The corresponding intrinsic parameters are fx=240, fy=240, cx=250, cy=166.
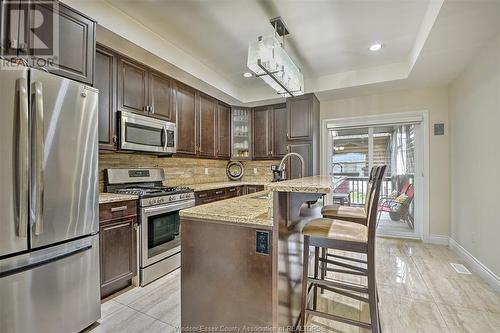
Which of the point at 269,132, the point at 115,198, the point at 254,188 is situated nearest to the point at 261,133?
the point at 269,132

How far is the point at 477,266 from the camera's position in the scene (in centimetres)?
273

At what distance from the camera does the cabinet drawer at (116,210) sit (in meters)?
2.13

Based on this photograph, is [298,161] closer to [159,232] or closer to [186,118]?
[186,118]

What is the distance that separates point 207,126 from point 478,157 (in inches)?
143

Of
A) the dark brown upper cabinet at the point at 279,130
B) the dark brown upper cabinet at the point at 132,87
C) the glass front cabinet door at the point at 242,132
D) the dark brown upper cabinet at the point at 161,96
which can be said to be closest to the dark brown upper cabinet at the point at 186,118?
the dark brown upper cabinet at the point at 161,96

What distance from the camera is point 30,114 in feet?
4.71

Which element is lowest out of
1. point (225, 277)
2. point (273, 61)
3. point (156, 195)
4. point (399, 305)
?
point (399, 305)

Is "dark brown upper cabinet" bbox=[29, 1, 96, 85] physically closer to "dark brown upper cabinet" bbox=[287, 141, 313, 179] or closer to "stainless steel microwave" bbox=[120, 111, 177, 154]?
"stainless steel microwave" bbox=[120, 111, 177, 154]

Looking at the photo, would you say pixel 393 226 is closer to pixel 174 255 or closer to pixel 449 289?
pixel 449 289

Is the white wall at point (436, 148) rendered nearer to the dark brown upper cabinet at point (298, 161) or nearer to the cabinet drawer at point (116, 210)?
the dark brown upper cabinet at point (298, 161)

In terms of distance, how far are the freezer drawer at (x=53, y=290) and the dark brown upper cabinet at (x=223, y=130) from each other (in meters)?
2.74

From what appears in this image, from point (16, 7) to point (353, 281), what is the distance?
308 centimetres

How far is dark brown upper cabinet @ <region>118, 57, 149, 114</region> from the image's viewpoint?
8.58ft

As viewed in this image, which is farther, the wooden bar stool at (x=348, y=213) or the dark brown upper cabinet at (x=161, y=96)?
the dark brown upper cabinet at (x=161, y=96)
